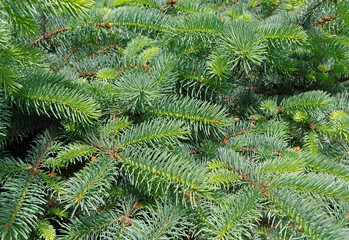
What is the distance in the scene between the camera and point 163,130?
0.62 metres

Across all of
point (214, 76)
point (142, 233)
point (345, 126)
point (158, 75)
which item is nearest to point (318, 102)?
point (345, 126)

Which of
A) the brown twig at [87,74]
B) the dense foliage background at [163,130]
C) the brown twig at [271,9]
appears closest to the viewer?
the dense foliage background at [163,130]

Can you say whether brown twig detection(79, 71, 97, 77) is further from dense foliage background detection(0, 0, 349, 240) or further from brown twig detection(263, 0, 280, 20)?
brown twig detection(263, 0, 280, 20)

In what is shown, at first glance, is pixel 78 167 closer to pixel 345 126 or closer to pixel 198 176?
pixel 198 176

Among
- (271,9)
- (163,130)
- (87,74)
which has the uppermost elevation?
(271,9)

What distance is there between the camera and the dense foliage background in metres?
0.55

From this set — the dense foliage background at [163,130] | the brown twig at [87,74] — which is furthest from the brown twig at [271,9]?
the brown twig at [87,74]

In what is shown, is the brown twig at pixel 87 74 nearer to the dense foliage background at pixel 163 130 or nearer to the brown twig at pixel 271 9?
the dense foliage background at pixel 163 130

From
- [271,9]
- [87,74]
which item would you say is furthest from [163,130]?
[271,9]

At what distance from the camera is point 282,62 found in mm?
891

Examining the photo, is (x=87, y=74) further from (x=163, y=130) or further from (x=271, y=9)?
(x=271, y=9)

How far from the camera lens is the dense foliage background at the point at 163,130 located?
545 millimetres

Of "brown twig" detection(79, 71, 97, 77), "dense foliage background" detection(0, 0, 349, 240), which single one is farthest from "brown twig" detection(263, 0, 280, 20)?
"brown twig" detection(79, 71, 97, 77)

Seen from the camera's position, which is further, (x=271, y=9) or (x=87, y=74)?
(x=271, y=9)
